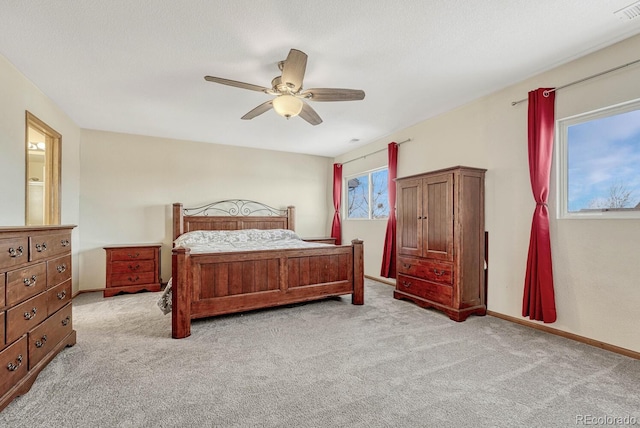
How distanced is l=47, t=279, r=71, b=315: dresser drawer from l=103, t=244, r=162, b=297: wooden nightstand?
1.92 m

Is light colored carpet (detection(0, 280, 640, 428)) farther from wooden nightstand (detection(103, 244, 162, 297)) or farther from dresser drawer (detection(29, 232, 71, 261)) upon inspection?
wooden nightstand (detection(103, 244, 162, 297))

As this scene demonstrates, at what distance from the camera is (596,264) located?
2535 mm

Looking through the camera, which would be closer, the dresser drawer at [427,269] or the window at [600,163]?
the window at [600,163]

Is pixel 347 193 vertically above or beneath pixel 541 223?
above

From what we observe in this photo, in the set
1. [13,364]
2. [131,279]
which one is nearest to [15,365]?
[13,364]

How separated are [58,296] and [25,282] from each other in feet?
1.70

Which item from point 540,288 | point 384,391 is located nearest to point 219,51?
point 384,391

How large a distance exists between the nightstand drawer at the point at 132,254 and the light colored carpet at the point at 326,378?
1.43 metres

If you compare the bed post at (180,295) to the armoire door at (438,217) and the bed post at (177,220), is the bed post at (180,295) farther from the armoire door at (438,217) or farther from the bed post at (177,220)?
the armoire door at (438,217)

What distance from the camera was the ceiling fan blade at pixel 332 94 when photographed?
2588mm

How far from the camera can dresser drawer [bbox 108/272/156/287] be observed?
4.32 metres

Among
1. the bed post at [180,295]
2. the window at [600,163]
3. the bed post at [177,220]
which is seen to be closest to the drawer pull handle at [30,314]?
the bed post at [180,295]

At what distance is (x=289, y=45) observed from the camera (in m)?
2.40

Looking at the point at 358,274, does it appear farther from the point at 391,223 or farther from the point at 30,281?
the point at 30,281
